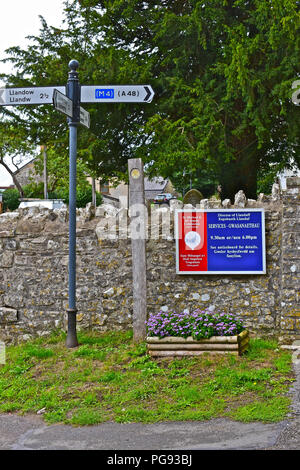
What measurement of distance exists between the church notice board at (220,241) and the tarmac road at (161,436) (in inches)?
118

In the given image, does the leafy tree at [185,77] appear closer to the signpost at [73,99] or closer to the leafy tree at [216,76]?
the leafy tree at [216,76]

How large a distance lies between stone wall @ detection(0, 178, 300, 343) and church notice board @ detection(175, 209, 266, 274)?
0.43 ft

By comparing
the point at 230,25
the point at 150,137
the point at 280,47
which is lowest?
the point at 150,137

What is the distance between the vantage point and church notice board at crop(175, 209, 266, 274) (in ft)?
28.1

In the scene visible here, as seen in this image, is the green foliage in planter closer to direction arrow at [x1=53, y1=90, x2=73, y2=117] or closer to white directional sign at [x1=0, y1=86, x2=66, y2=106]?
direction arrow at [x1=53, y1=90, x2=73, y2=117]

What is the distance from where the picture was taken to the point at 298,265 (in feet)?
27.1

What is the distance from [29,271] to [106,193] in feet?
207

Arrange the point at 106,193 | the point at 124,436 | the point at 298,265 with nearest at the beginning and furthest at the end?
the point at 124,436
the point at 298,265
the point at 106,193

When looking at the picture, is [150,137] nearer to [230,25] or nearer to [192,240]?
[230,25]

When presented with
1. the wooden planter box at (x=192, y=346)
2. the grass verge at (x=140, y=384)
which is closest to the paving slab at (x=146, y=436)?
the grass verge at (x=140, y=384)

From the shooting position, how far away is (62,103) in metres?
7.83

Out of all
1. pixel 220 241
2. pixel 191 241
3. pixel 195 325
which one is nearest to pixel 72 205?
pixel 191 241

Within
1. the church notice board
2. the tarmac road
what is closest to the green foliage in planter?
the church notice board
